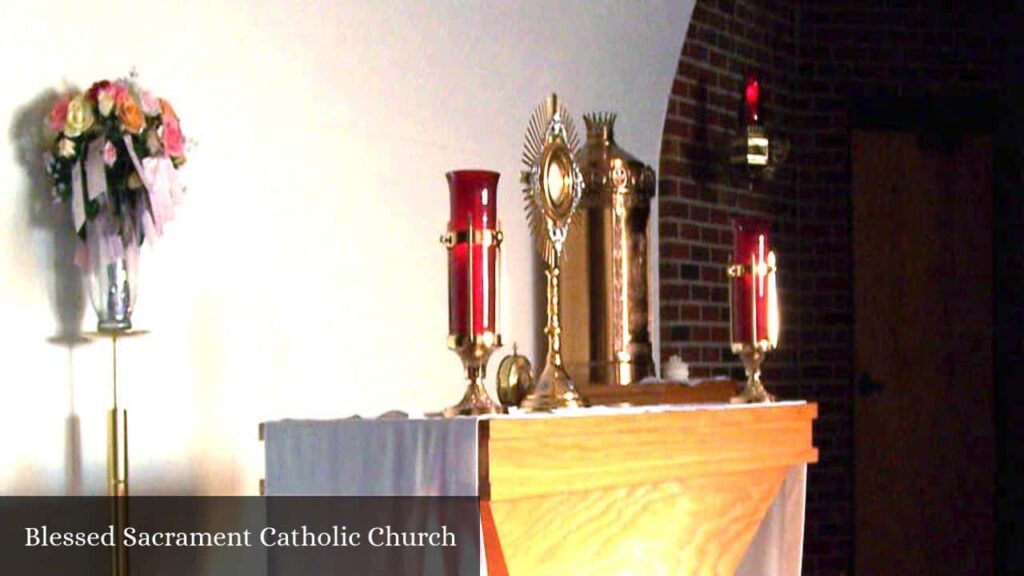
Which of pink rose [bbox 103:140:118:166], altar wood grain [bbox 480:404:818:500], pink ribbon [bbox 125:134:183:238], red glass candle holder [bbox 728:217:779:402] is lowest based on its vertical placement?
altar wood grain [bbox 480:404:818:500]

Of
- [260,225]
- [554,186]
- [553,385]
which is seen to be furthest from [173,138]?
[553,385]

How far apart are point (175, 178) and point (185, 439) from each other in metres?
0.60

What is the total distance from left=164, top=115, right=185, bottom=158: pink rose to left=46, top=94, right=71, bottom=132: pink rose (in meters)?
0.20

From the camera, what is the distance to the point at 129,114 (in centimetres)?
300

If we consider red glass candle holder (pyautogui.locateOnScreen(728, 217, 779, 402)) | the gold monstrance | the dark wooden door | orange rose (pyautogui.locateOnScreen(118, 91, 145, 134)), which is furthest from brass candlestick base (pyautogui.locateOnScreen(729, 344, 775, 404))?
the dark wooden door

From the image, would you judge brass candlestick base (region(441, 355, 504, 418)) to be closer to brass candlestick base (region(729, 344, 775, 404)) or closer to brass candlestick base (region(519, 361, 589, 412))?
brass candlestick base (region(519, 361, 589, 412))

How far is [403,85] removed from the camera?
399 centimetres

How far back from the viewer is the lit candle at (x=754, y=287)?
3.54 metres

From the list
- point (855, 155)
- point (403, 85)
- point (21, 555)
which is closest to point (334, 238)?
point (403, 85)

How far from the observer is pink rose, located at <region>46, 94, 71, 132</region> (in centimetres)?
296

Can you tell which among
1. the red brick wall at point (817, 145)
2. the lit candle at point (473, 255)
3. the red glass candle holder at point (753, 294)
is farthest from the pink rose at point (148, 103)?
the red brick wall at point (817, 145)

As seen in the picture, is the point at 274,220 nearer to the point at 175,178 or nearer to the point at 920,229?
the point at 175,178

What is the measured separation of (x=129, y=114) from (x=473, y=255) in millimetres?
800

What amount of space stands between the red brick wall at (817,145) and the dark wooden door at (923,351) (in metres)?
0.10
